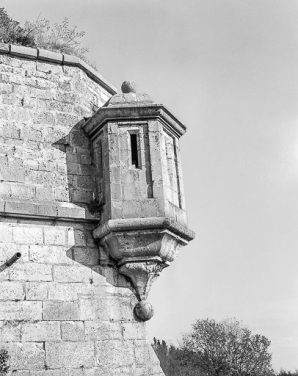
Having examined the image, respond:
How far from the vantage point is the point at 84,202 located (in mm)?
7812

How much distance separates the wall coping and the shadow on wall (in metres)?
0.98

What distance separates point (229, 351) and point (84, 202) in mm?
32747

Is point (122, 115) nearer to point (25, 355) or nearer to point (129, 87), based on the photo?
point (129, 87)

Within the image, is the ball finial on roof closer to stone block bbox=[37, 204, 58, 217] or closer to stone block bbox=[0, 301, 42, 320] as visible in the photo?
stone block bbox=[37, 204, 58, 217]

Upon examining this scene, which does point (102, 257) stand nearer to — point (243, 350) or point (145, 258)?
point (145, 258)

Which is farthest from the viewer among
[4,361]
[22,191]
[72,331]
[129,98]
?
[129,98]

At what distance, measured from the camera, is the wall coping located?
26.6 ft

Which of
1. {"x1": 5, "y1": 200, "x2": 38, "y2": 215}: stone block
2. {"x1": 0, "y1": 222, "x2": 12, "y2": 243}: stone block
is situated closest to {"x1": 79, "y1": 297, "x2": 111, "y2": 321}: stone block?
{"x1": 0, "y1": 222, "x2": 12, "y2": 243}: stone block

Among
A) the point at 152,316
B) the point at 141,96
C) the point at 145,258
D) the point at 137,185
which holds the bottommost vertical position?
the point at 152,316

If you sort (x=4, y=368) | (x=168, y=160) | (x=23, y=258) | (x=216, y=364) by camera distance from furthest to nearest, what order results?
(x=216, y=364) < (x=168, y=160) < (x=23, y=258) < (x=4, y=368)

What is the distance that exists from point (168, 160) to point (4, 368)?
3.82 m

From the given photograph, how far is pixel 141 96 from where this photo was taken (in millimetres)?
8461

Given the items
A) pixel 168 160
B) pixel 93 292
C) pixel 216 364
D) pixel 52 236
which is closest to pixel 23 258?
pixel 52 236

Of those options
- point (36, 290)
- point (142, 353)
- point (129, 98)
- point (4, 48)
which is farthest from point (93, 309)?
point (4, 48)
